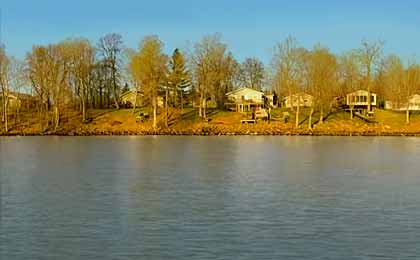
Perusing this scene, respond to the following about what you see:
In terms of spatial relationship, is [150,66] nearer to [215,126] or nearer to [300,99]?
[215,126]

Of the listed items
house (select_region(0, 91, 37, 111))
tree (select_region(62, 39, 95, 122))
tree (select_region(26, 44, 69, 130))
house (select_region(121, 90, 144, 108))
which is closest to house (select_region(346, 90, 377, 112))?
house (select_region(121, 90, 144, 108))

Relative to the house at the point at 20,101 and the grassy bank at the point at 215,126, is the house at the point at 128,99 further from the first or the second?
the house at the point at 20,101

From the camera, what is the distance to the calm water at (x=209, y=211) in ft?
41.5

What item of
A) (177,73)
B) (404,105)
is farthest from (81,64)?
(404,105)

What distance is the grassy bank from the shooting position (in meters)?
70.6

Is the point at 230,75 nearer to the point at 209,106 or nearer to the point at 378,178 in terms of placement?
the point at 209,106

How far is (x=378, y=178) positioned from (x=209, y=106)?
6310 centimetres

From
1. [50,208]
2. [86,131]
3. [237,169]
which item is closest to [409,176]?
[237,169]

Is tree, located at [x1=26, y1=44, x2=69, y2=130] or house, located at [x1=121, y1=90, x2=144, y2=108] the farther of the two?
house, located at [x1=121, y1=90, x2=144, y2=108]

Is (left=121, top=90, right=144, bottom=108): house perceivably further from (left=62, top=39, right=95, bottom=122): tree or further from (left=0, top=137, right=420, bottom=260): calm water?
(left=0, top=137, right=420, bottom=260): calm water

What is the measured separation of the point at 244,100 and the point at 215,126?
14467 millimetres

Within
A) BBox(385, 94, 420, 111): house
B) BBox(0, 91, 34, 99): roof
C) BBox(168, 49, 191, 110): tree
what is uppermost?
Result: BBox(168, 49, 191, 110): tree

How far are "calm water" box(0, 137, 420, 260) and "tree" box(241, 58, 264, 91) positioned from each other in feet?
234

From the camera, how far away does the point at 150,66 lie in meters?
72.6
